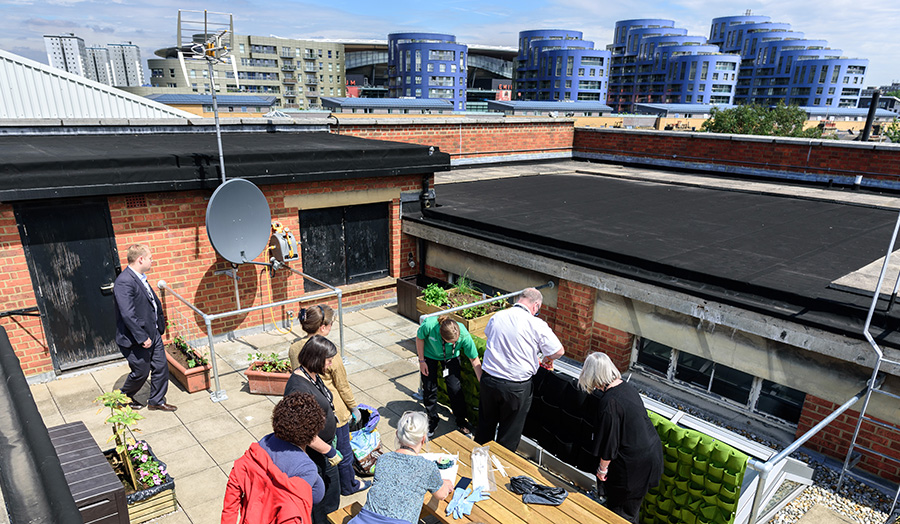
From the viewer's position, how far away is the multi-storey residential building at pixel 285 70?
10562 cm

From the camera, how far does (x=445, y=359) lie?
19.9ft

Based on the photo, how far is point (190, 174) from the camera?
792cm

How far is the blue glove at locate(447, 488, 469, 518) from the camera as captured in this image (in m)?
3.86

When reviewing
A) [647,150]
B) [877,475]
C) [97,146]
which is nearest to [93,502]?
[97,146]

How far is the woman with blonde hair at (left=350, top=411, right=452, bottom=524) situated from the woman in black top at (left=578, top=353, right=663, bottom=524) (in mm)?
1429

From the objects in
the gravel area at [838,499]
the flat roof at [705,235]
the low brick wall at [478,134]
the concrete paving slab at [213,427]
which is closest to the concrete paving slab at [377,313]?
the flat roof at [705,235]

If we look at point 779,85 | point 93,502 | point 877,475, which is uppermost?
point 779,85

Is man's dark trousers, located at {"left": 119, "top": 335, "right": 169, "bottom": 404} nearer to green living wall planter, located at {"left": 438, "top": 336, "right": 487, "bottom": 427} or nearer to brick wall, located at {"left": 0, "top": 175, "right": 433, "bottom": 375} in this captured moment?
brick wall, located at {"left": 0, "top": 175, "right": 433, "bottom": 375}

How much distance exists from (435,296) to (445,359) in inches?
141

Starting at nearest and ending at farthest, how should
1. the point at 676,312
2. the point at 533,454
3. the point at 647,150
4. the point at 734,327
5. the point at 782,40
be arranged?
1. the point at 533,454
2. the point at 734,327
3. the point at 676,312
4. the point at 647,150
5. the point at 782,40

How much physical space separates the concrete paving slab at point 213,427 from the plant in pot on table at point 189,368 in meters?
0.80

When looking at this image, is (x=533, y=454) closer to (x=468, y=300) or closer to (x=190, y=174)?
(x=468, y=300)

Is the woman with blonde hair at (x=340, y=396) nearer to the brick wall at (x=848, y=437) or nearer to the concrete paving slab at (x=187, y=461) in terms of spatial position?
the concrete paving slab at (x=187, y=461)

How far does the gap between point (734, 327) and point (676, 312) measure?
819mm
